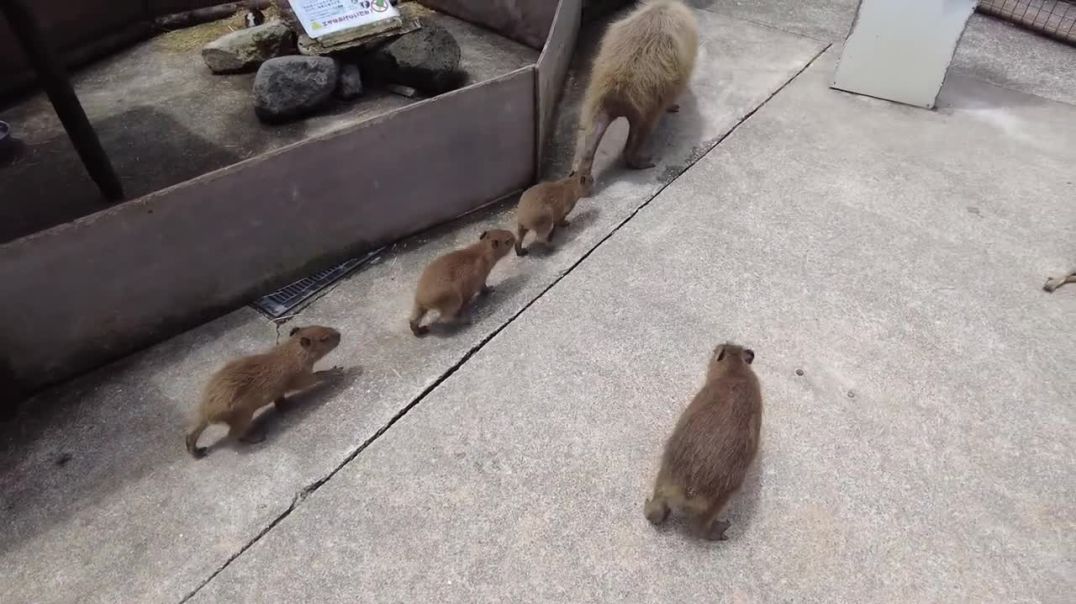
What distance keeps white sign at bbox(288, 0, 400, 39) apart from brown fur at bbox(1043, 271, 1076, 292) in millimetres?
4362

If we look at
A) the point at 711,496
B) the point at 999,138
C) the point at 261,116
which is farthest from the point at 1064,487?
the point at 261,116

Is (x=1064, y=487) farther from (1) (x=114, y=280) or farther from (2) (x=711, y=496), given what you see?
(1) (x=114, y=280)

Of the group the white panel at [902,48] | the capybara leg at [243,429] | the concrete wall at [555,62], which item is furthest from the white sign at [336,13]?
the white panel at [902,48]

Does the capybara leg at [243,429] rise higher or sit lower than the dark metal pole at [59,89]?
lower

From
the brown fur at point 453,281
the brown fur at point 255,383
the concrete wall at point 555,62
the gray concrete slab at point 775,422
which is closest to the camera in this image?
Result: the gray concrete slab at point 775,422

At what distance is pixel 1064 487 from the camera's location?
2.53 metres

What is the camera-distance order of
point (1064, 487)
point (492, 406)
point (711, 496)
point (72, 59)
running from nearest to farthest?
point (711, 496) → point (1064, 487) → point (492, 406) → point (72, 59)

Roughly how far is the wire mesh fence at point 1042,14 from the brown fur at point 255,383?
631 centimetres

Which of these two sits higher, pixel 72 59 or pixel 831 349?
pixel 72 59

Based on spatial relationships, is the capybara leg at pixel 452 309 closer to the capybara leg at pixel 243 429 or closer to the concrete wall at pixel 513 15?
the capybara leg at pixel 243 429

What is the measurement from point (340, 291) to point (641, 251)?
1.59m

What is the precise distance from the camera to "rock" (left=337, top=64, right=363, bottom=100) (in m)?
4.59

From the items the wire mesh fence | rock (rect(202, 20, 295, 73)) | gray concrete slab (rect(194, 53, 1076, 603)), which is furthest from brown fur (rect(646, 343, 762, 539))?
the wire mesh fence

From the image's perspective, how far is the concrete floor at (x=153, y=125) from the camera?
12.7ft
